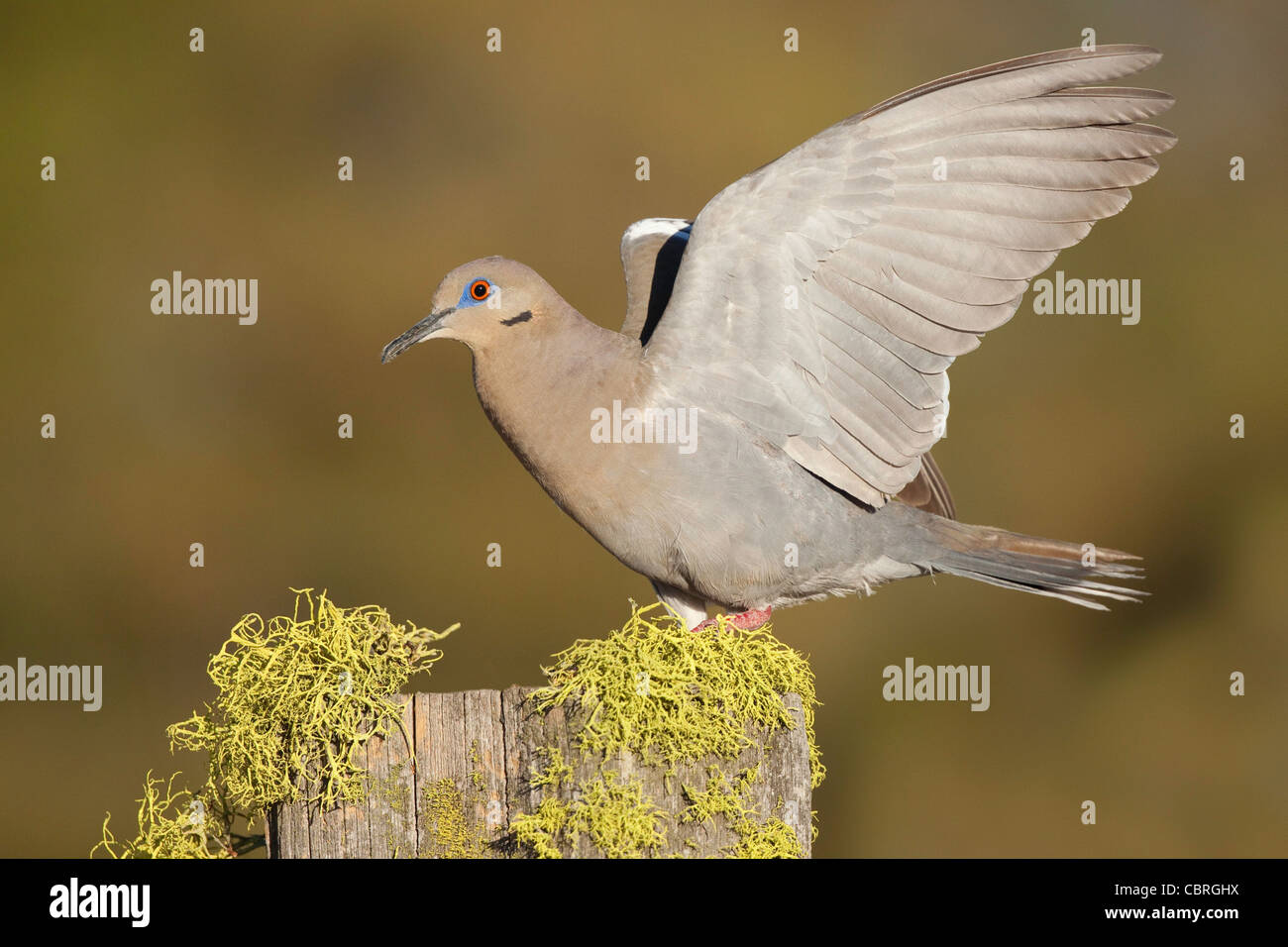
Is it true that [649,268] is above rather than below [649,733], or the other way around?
above

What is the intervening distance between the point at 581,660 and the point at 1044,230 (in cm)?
199

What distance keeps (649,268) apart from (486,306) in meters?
1.01

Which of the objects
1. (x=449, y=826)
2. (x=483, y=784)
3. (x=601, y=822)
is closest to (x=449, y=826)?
(x=449, y=826)

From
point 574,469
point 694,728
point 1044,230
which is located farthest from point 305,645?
point 1044,230

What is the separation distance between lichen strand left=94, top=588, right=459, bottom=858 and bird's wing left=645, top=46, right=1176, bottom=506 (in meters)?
1.42

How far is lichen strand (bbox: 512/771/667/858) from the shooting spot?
7.62 feet

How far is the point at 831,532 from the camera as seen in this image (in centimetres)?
385

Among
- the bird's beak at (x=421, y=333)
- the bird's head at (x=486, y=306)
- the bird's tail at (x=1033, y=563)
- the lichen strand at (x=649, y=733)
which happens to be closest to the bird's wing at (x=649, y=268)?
the bird's head at (x=486, y=306)

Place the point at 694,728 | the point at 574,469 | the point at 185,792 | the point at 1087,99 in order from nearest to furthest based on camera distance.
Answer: the point at 694,728 → the point at 185,792 → the point at 1087,99 → the point at 574,469

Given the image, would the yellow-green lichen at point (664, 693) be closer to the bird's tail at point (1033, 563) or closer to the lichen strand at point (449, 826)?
the lichen strand at point (449, 826)

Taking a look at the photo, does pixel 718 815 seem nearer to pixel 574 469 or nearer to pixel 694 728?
pixel 694 728

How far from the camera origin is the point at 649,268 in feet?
14.9

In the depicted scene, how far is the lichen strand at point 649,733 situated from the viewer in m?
2.34

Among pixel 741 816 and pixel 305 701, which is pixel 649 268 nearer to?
pixel 305 701
